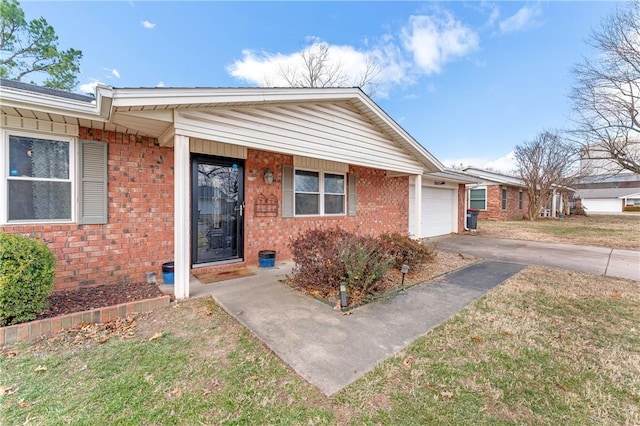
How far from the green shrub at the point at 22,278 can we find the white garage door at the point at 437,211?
9900 mm

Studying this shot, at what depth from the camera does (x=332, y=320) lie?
3455 mm

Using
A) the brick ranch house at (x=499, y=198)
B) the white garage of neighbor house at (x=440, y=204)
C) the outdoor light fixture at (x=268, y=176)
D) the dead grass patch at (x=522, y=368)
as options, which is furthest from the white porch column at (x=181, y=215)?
the brick ranch house at (x=499, y=198)

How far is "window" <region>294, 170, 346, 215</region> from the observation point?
22.8 feet

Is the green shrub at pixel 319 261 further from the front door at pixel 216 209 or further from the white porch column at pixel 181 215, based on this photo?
the white porch column at pixel 181 215

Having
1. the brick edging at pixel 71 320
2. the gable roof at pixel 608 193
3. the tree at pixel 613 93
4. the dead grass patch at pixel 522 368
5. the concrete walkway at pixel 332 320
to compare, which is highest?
the tree at pixel 613 93

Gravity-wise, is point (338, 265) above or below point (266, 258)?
above

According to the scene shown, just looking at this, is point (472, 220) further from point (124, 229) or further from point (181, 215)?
point (124, 229)

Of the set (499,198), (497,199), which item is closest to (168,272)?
(497,199)

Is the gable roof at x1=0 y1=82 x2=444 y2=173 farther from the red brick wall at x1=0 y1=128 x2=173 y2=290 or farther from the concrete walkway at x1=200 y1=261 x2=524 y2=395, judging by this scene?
the concrete walkway at x1=200 y1=261 x2=524 y2=395

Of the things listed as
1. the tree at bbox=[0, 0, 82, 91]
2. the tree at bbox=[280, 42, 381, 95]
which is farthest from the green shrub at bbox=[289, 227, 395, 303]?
the tree at bbox=[0, 0, 82, 91]

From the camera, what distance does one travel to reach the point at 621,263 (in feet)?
22.6

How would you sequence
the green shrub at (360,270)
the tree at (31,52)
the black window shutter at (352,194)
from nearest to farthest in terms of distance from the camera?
the green shrub at (360,270) < the black window shutter at (352,194) < the tree at (31,52)

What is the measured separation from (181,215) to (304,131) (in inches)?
114

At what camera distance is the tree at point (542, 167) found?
19.4m
